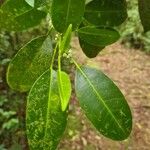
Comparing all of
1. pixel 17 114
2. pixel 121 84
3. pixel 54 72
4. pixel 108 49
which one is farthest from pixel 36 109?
pixel 108 49


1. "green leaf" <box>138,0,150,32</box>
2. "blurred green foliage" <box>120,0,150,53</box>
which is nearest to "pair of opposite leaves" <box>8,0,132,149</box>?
"green leaf" <box>138,0,150,32</box>

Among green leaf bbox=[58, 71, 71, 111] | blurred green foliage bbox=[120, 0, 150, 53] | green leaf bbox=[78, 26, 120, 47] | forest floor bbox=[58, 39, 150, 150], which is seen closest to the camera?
green leaf bbox=[58, 71, 71, 111]

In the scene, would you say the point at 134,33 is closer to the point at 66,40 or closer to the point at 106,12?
the point at 106,12

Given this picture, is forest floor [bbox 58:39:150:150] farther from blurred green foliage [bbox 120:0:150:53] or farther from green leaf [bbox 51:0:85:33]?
green leaf [bbox 51:0:85:33]

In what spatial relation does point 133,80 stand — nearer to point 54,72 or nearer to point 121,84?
point 121,84

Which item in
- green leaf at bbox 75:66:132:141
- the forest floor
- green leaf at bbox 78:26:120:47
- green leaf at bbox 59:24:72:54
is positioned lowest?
the forest floor

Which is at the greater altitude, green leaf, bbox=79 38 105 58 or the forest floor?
green leaf, bbox=79 38 105 58
